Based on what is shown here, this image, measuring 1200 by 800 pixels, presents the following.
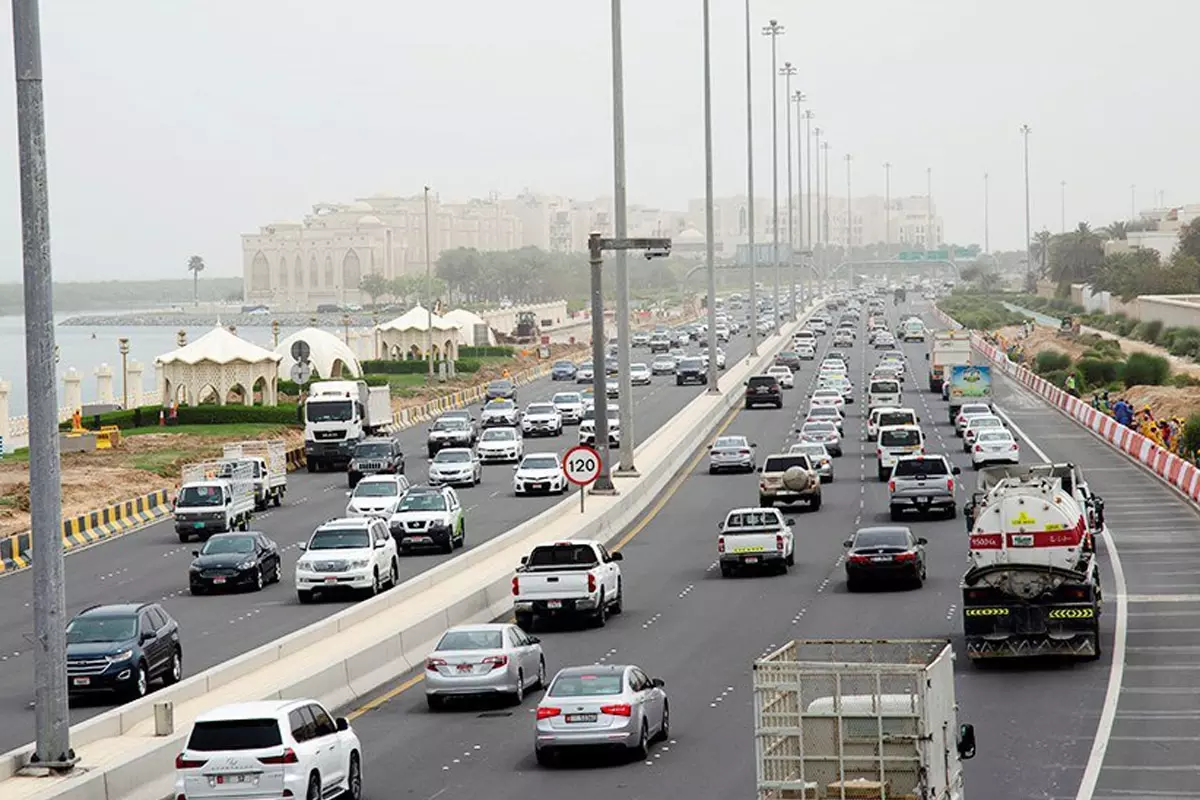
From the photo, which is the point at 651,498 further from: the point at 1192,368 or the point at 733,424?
the point at 1192,368

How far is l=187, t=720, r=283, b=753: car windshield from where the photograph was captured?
2097 centimetres

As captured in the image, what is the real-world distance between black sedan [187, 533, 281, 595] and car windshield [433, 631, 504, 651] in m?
14.0

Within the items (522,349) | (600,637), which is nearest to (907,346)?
(522,349)

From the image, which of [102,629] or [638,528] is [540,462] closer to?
[638,528]

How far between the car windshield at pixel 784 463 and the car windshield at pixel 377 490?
374 inches

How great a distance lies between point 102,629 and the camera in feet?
101

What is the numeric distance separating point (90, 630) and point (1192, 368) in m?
85.1

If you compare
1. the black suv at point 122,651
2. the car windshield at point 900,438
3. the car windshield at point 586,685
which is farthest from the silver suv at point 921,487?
the car windshield at point 586,685

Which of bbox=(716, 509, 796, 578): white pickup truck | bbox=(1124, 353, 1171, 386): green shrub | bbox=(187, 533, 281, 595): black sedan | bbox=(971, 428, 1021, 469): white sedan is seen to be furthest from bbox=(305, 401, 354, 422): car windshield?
bbox=(1124, 353, 1171, 386): green shrub

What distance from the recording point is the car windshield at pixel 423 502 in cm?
4875

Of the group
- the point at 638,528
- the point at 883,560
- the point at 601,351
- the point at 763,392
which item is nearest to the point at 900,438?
the point at 601,351

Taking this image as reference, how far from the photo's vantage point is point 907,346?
5591 inches

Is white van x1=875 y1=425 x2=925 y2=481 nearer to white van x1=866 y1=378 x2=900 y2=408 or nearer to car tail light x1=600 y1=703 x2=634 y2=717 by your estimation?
white van x1=866 y1=378 x2=900 y2=408

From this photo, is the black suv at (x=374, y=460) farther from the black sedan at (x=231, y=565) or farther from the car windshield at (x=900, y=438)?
the black sedan at (x=231, y=565)
